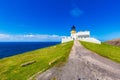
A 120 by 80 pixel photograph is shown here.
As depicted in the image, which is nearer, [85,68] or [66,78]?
[66,78]

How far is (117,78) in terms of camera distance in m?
14.9

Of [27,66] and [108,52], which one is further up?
[108,52]

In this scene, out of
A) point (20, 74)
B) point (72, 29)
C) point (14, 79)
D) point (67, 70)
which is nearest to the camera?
point (67, 70)

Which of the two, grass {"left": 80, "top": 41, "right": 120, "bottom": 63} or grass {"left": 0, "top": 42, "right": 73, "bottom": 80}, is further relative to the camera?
grass {"left": 80, "top": 41, "right": 120, "bottom": 63}

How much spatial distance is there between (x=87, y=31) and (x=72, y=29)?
47.3 feet

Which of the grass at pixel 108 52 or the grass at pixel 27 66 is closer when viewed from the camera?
the grass at pixel 27 66

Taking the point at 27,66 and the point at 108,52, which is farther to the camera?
the point at 108,52

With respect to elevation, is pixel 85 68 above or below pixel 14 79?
above

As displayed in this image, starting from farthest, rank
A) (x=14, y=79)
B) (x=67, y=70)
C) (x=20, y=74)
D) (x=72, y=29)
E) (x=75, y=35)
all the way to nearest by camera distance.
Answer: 1. (x=72, y=29)
2. (x=75, y=35)
3. (x=20, y=74)
4. (x=14, y=79)
5. (x=67, y=70)

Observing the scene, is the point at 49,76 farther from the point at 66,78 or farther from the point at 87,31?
the point at 87,31

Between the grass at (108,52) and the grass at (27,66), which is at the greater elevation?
the grass at (108,52)

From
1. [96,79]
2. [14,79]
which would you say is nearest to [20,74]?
[14,79]

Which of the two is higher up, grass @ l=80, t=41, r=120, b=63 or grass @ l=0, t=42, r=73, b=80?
grass @ l=80, t=41, r=120, b=63

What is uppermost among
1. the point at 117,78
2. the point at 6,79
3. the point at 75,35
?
the point at 75,35
